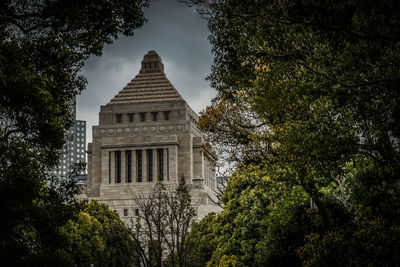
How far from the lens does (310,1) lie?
38.9 ft

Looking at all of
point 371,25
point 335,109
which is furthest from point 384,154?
point 371,25

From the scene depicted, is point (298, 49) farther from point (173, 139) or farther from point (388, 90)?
point (173, 139)

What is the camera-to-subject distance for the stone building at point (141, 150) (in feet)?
264

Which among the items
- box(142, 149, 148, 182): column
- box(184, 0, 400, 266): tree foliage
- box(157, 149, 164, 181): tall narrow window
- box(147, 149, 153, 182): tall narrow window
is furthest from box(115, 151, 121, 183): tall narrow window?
box(184, 0, 400, 266): tree foliage

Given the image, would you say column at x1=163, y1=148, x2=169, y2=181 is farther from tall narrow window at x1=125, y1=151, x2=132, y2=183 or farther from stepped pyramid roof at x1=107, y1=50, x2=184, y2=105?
stepped pyramid roof at x1=107, y1=50, x2=184, y2=105

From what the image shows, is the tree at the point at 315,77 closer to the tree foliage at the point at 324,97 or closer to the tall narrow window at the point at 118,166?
the tree foliage at the point at 324,97

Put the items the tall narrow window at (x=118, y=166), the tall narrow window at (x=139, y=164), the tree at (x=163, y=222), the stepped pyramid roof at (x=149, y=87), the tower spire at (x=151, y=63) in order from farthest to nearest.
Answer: the tower spire at (x=151, y=63) < the stepped pyramid roof at (x=149, y=87) < the tall narrow window at (x=118, y=166) < the tall narrow window at (x=139, y=164) < the tree at (x=163, y=222)

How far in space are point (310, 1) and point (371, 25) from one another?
4.47 feet

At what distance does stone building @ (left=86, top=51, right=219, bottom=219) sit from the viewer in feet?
264

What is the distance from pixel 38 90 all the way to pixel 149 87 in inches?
3121

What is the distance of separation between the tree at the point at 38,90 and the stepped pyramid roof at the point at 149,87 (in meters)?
70.5

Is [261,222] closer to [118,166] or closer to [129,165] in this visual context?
[129,165]

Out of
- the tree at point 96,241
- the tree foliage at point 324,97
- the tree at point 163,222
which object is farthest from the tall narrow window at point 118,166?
the tree foliage at point 324,97

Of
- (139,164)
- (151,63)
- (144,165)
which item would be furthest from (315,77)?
(151,63)
